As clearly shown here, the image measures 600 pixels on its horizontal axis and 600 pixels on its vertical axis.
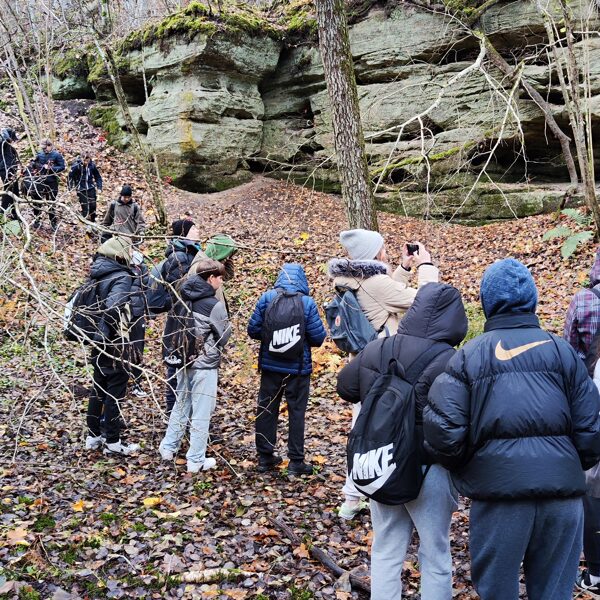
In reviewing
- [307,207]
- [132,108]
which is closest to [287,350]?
[307,207]

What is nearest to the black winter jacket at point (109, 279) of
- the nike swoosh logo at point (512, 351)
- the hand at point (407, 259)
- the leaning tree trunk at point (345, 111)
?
the hand at point (407, 259)

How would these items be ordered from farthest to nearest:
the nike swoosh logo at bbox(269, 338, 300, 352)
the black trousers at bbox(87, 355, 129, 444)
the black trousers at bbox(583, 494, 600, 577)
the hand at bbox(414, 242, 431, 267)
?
the black trousers at bbox(87, 355, 129, 444) → the nike swoosh logo at bbox(269, 338, 300, 352) → the hand at bbox(414, 242, 431, 267) → the black trousers at bbox(583, 494, 600, 577)

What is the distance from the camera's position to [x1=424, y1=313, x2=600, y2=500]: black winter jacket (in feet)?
8.45

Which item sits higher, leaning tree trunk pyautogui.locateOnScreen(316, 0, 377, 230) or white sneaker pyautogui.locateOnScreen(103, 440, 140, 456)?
leaning tree trunk pyautogui.locateOnScreen(316, 0, 377, 230)

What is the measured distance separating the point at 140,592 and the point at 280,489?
181 cm

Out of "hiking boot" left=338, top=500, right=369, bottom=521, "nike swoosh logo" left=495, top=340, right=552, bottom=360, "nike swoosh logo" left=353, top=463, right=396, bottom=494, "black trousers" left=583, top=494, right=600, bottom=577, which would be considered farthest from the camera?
"hiking boot" left=338, top=500, right=369, bottom=521

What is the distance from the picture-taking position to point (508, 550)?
264 cm

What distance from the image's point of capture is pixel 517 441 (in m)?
2.60

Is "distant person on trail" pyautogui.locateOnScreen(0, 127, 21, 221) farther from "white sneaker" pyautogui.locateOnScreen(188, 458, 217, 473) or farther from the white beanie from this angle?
"white sneaker" pyautogui.locateOnScreen(188, 458, 217, 473)

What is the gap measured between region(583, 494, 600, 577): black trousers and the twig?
1.47m

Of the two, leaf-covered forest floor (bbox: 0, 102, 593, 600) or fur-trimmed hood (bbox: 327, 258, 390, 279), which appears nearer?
leaf-covered forest floor (bbox: 0, 102, 593, 600)

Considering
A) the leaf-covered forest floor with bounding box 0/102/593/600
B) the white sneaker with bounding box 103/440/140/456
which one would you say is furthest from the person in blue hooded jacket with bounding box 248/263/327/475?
the white sneaker with bounding box 103/440/140/456

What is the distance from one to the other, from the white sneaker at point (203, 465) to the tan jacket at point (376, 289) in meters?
2.29

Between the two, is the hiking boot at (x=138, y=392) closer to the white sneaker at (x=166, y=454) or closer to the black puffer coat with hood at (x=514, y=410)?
the white sneaker at (x=166, y=454)
